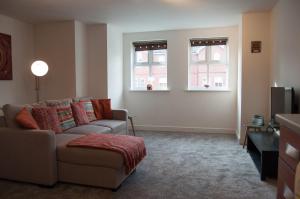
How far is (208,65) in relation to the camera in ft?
18.1

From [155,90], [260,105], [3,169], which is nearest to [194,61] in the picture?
[155,90]

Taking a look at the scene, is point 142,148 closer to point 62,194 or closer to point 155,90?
point 62,194

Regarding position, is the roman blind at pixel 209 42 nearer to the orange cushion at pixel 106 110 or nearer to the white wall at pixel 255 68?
the white wall at pixel 255 68

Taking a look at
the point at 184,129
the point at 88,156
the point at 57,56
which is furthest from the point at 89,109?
the point at 184,129

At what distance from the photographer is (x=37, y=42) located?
5.07 metres

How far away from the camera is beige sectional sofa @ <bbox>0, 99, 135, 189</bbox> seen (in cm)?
254

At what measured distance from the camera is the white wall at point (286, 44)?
2842 millimetres

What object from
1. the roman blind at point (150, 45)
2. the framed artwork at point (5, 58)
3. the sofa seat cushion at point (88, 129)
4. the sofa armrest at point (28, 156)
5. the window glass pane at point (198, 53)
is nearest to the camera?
the sofa armrest at point (28, 156)

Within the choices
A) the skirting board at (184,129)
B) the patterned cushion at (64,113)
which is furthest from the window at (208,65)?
the patterned cushion at (64,113)

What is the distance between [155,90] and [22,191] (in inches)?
145

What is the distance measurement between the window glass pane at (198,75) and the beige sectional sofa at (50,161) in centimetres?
342

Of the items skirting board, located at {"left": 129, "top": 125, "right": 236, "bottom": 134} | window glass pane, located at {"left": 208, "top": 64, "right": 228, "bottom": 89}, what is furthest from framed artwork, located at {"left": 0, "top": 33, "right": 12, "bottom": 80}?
window glass pane, located at {"left": 208, "top": 64, "right": 228, "bottom": 89}

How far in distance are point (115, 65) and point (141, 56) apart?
0.77 metres

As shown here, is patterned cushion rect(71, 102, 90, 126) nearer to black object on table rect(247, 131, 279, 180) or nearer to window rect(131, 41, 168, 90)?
window rect(131, 41, 168, 90)
